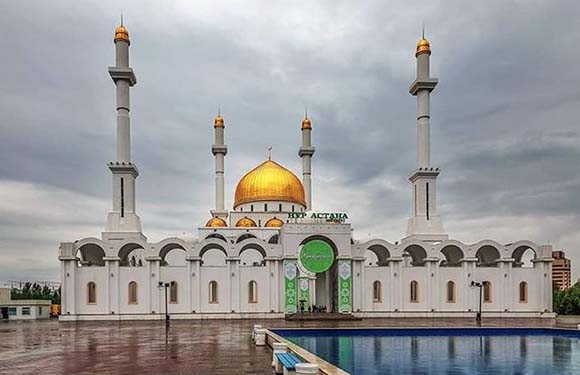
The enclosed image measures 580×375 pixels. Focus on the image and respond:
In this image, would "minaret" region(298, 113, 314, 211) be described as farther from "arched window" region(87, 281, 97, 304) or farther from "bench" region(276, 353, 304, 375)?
"bench" region(276, 353, 304, 375)

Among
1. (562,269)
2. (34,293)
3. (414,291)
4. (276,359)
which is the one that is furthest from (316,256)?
(562,269)

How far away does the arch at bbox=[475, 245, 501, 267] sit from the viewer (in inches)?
1778

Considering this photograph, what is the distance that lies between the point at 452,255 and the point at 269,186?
20.1m

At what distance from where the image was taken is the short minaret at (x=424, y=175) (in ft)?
152

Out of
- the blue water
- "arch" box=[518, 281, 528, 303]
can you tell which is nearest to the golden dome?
"arch" box=[518, 281, 528, 303]

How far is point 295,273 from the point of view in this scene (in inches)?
1671

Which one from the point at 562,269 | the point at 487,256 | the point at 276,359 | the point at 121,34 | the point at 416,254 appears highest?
the point at 121,34

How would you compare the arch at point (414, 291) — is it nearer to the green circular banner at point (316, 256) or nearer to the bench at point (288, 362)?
the green circular banner at point (316, 256)

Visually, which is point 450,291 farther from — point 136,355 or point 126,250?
point 136,355

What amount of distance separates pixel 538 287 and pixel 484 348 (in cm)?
2519

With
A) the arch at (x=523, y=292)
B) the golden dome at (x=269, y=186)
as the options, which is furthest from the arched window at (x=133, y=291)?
the arch at (x=523, y=292)

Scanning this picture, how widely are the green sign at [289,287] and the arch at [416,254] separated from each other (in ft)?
31.2

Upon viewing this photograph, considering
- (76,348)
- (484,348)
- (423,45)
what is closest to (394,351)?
(484,348)

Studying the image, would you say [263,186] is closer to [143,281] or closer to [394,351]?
[143,281]
